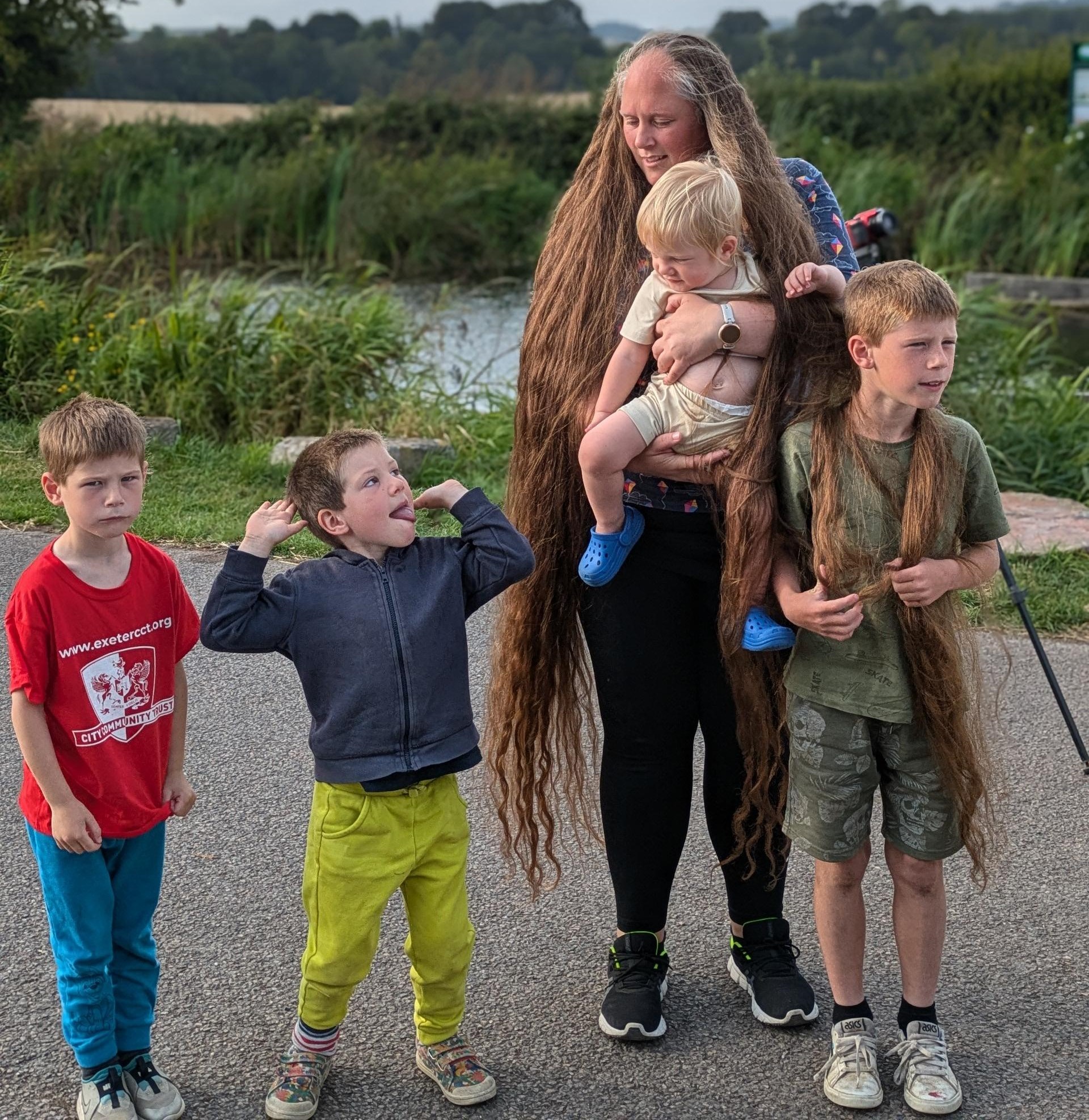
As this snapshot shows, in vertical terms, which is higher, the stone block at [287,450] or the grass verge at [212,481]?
the stone block at [287,450]

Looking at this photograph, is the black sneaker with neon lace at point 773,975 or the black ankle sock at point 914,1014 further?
the black sneaker with neon lace at point 773,975

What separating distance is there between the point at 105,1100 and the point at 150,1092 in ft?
0.26

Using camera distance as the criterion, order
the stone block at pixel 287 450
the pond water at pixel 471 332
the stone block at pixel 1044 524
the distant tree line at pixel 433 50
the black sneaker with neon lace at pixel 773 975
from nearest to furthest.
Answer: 1. the black sneaker with neon lace at pixel 773 975
2. the stone block at pixel 1044 524
3. the stone block at pixel 287 450
4. the pond water at pixel 471 332
5. the distant tree line at pixel 433 50

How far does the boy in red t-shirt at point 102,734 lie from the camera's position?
214 centimetres

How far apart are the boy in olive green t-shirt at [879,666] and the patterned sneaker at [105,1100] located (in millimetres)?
1193

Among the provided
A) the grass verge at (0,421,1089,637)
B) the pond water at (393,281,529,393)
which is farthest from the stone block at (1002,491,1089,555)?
the pond water at (393,281,529,393)

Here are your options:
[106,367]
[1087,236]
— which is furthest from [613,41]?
[106,367]

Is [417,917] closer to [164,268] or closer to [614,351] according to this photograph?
[614,351]

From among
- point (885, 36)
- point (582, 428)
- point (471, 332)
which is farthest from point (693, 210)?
point (885, 36)

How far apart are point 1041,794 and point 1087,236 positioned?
423 inches

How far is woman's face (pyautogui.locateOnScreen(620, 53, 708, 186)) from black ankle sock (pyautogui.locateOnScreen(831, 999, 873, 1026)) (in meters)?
1.50

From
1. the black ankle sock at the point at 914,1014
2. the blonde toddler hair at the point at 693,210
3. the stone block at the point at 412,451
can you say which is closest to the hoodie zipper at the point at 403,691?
the blonde toddler hair at the point at 693,210

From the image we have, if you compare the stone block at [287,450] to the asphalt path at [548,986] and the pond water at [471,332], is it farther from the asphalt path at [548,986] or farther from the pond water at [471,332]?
the asphalt path at [548,986]

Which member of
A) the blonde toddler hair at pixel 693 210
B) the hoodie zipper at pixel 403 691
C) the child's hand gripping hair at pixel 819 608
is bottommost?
the hoodie zipper at pixel 403 691
